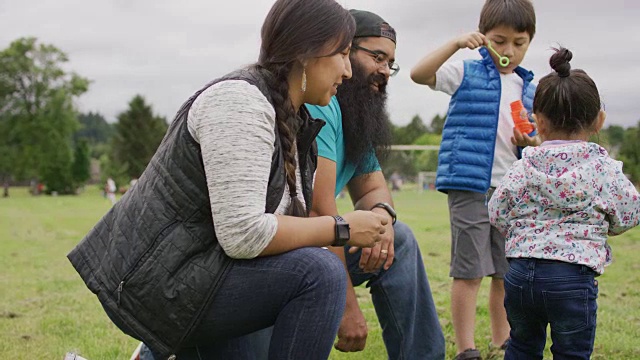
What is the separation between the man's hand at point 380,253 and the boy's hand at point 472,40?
1.09 metres

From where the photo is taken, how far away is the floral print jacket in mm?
2773

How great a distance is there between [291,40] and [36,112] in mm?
56154

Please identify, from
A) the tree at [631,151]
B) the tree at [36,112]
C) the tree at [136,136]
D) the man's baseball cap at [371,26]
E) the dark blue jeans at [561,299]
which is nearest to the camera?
the dark blue jeans at [561,299]

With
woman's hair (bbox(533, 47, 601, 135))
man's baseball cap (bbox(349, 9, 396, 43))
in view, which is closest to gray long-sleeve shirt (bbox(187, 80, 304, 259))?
man's baseball cap (bbox(349, 9, 396, 43))

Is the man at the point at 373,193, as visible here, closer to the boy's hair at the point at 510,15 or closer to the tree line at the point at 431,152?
the boy's hair at the point at 510,15

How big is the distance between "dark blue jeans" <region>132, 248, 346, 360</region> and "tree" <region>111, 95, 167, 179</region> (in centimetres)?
6513

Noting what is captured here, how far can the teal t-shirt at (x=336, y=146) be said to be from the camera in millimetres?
2924

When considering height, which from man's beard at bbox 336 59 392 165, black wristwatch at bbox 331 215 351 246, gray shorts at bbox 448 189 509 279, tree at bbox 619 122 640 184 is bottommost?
tree at bbox 619 122 640 184

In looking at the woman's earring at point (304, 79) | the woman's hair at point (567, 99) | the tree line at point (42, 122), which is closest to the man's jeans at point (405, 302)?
the woman's hair at point (567, 99)

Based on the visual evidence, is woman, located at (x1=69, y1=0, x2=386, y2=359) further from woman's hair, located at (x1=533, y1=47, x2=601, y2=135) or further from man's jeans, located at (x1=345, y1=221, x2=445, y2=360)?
woman's hair, located at (x1=533, y1=47, x2=601, y2=135)

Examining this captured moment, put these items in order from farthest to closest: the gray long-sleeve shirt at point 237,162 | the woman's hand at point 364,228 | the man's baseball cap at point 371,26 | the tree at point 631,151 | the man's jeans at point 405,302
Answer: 1. the tree at point 631,151
2. the man's baseball cap at point 371,26
3. the man's jeans at point 405,302
4. the woman's hand at point 364,228
5. the gray long-sleeve shirt at point 237,162

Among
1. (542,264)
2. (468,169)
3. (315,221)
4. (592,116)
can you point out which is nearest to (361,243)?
(315,221)

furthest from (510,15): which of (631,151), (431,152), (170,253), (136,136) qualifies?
(136,136)

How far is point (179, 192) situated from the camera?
2.24 m
